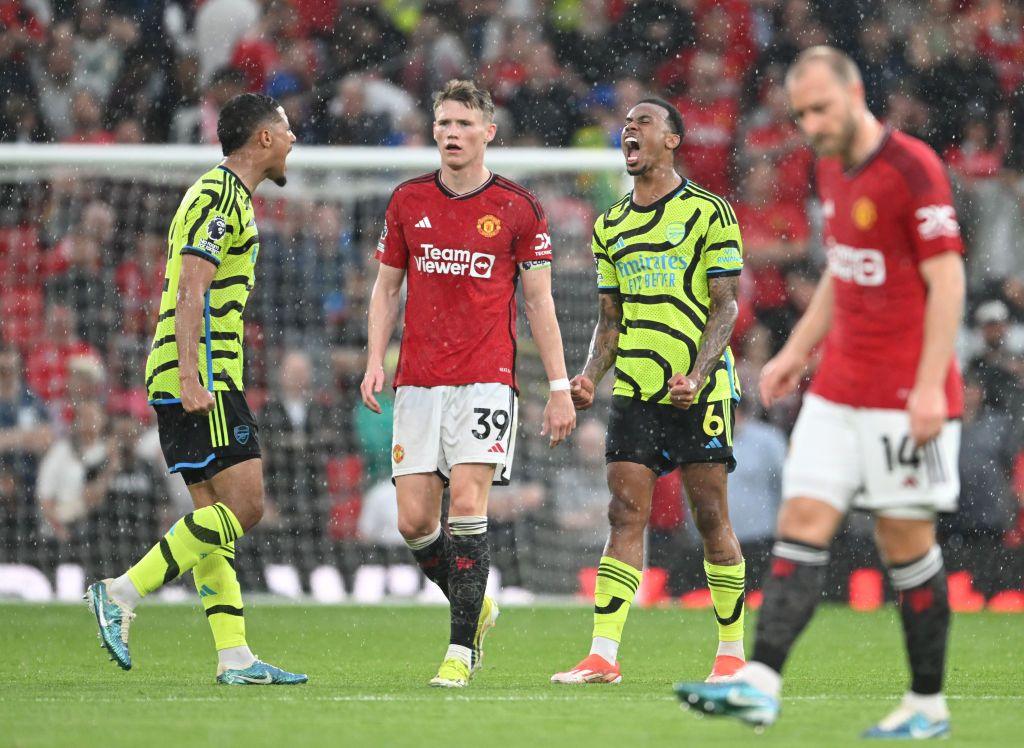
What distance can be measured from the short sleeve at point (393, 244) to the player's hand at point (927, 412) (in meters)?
3.03

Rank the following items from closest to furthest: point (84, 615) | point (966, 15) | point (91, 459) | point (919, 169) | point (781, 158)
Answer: point (919, 169)
point (84, 615)
point (91, 459)
point (781, 158)
point (966, 15)

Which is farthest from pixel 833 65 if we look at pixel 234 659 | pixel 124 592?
pixel 234 659

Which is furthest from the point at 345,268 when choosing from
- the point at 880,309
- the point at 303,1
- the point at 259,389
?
the point at 880,309

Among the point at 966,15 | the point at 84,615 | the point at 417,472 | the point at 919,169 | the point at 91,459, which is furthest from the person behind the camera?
the point at 966,15

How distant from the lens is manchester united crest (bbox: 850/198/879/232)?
18.6 ft

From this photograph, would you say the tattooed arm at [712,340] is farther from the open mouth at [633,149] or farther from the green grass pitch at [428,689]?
the green grass pitch at [428,689]

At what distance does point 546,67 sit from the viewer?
56.5 ft

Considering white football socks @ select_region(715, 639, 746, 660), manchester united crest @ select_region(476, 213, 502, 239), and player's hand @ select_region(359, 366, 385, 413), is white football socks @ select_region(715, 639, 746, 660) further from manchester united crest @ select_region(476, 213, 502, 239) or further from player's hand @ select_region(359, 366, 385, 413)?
manchester united crest @ select_region(476, 213, 502, 239)

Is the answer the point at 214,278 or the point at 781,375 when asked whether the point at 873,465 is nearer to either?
the point at 781,375

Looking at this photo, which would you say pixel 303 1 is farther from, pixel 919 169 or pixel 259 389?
pixel 919 169

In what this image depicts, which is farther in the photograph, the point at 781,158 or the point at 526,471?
the point at 781,158

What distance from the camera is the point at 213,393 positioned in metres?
7.66

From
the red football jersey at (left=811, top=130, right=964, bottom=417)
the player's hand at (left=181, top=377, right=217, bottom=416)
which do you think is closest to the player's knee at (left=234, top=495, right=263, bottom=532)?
the player's hand at (left=181, top=377, right=217, bottom=416)

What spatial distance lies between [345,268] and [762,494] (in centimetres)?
382
